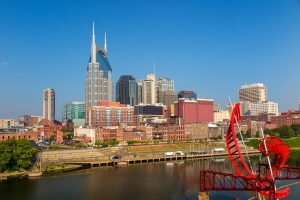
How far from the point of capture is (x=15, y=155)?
7531 cm

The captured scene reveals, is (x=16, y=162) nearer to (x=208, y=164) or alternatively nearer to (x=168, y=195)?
(x=168, y=195)

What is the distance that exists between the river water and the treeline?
7031 millimetres

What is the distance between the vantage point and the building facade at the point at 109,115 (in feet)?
602

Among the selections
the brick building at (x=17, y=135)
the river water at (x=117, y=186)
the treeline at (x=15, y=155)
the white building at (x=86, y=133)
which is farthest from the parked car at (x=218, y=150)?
the treeline at (x=15, y=155)

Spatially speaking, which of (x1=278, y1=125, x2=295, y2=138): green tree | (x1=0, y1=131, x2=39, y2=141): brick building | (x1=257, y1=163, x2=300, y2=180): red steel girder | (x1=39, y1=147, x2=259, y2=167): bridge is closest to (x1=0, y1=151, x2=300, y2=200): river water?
(x1=257, y1=163, x2=300, y2=180): red steel girder

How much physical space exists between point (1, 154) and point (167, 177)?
3372cm

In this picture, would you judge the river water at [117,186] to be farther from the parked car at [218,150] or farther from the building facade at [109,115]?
the building facade at [109,115]

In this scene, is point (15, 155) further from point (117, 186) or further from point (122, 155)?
point (122, 155)

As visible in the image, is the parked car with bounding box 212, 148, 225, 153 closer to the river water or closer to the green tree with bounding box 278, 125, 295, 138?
the river water

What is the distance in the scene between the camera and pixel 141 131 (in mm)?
146000

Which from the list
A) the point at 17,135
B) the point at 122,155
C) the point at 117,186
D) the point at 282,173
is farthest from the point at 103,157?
the point at 282,173

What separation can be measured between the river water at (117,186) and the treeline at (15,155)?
277 inches

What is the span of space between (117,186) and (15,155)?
2590 centimetres

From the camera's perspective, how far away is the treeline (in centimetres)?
7388
